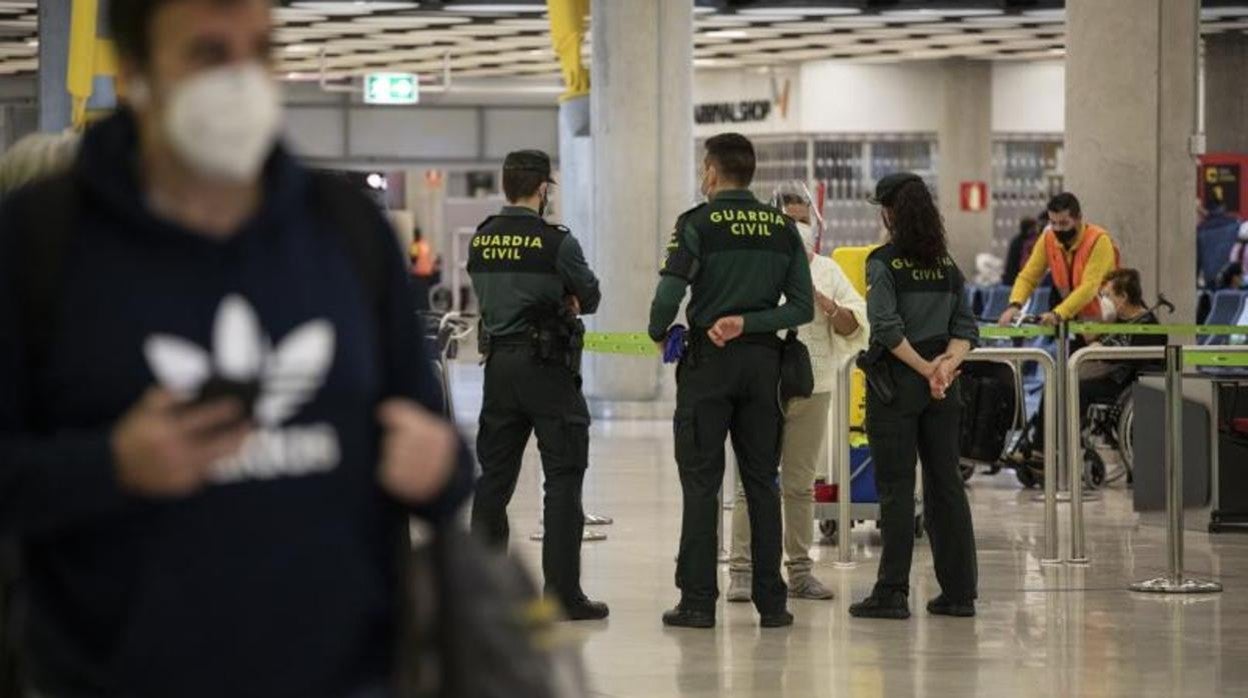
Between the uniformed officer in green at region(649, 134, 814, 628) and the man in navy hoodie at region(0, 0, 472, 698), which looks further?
the uniformed officer in green at region(649, 134, 814, 628)

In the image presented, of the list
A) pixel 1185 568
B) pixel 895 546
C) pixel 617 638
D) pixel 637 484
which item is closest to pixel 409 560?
pixel 617 638

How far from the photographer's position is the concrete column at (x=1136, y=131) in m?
18.2

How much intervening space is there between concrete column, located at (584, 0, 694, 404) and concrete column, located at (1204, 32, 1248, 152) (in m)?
15.2

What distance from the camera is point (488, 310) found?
911 cm

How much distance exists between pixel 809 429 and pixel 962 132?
27116mm

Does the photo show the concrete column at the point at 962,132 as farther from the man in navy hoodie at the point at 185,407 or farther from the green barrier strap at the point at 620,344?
the man in navy hoodie at the point at 185,407

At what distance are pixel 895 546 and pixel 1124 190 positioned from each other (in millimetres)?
9464

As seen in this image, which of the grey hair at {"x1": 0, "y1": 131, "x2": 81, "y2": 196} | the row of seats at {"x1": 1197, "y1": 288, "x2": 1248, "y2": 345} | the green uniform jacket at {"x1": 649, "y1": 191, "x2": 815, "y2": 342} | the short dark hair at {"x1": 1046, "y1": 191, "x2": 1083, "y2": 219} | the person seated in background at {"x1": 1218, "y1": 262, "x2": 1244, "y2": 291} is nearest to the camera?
the grey hair at {"x1": 0, "y1": 131, "x2": 81, "y2": 196}

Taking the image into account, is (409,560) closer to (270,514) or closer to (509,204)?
(270,514)

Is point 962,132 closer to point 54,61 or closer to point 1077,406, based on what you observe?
point 54,61

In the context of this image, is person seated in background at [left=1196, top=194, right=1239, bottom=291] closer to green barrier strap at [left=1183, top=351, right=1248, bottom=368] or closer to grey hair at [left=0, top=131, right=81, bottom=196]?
Answer: green barrier strap at [left=1183, top=351, right=1248, bottom=368]

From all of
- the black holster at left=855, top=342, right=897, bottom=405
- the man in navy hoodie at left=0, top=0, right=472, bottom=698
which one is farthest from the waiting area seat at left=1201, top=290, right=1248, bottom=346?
the man in navy hoodie at left=0, top=0, right=472, bottom=698

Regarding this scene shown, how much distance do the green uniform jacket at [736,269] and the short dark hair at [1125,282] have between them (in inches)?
246

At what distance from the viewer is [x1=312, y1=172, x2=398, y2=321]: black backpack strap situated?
2.63m
